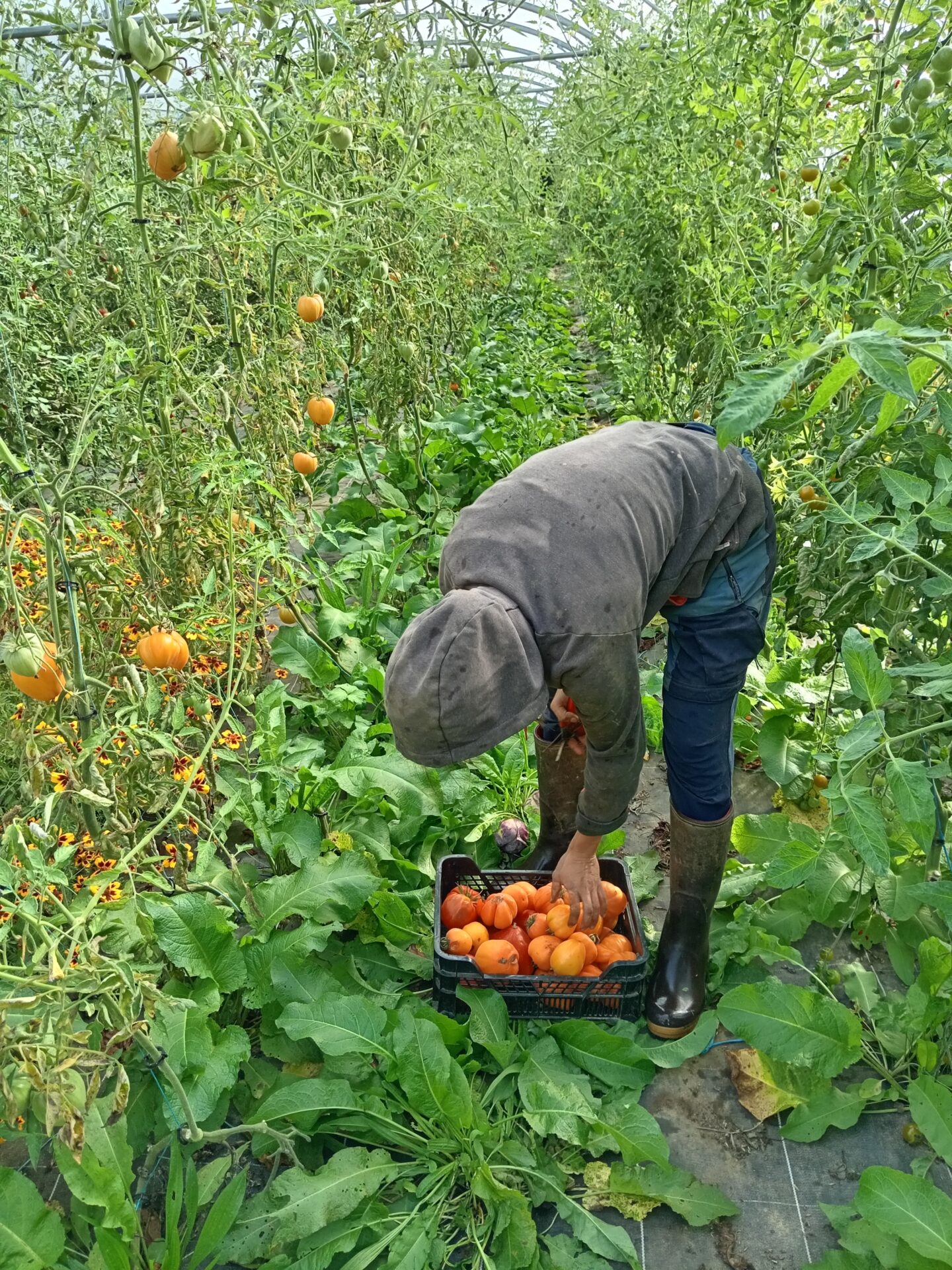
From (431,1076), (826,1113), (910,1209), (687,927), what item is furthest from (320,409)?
(910,1209)

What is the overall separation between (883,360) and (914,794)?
74 cm

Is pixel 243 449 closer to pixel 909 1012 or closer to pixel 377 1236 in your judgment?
pixel 377 1236

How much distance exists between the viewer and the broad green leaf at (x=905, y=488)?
156cm

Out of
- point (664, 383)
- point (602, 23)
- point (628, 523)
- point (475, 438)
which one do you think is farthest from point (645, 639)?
point (602, 23)

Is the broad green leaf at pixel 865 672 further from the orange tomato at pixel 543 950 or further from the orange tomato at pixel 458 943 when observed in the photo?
the orange tomato at pixel 458 943

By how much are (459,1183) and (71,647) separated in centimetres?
127

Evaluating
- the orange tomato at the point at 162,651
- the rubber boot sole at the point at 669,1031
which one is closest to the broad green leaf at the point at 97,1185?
the orange tomato at the point at 162,651

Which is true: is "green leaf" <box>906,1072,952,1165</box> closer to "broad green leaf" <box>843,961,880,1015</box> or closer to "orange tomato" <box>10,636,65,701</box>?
"broad green leaf" <box>843,961,880,1015</box>

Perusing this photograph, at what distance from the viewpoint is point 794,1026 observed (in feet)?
6.18

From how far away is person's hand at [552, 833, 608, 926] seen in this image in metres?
1.98

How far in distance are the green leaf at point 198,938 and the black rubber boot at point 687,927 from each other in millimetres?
931

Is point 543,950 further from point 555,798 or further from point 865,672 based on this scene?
point 865,672

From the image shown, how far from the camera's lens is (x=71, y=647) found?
5.54 ft

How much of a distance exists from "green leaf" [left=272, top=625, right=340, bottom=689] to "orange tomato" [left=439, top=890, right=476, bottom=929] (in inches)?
33.9
